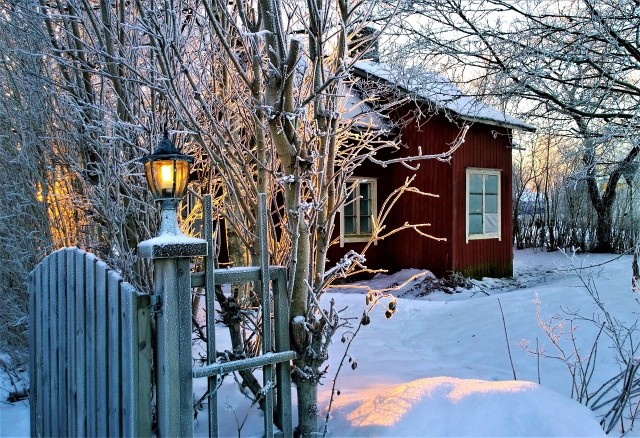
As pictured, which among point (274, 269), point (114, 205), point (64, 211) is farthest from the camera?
point (64, 211)

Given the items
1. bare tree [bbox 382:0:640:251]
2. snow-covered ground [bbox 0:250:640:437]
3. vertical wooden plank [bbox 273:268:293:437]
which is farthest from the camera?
bare tree [bbox 382:0:640:251]

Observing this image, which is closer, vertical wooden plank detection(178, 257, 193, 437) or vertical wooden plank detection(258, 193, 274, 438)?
vertical wooden plank detection(178, 257, 193, 437)

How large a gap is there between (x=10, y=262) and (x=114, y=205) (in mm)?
2171

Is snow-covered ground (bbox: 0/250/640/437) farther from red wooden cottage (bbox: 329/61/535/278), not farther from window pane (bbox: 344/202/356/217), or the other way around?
window pane (bbox: 344/202/356/217)

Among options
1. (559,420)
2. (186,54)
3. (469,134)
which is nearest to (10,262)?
(186,54)

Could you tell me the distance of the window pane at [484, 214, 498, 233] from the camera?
13422mm

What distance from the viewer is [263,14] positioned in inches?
122

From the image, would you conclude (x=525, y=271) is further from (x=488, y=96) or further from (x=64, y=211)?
(x=64, y=211)

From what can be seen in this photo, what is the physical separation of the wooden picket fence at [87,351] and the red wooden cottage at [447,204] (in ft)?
29.5

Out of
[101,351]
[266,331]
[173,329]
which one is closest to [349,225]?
[266,331]

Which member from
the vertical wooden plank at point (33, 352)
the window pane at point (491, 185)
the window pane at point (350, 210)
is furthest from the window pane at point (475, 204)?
the vertical wooden plank at point (33, 352)

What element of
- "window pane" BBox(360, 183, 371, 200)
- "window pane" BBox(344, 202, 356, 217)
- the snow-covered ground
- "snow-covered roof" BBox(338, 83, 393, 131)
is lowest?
the snow-covered ground

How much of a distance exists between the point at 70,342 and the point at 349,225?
33.8ft

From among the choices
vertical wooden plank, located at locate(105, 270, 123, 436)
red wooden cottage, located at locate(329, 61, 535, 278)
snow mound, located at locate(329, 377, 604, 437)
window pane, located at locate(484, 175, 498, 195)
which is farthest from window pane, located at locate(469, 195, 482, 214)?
vertical wooden plank, located at locate(105, 270, 123, 436)
